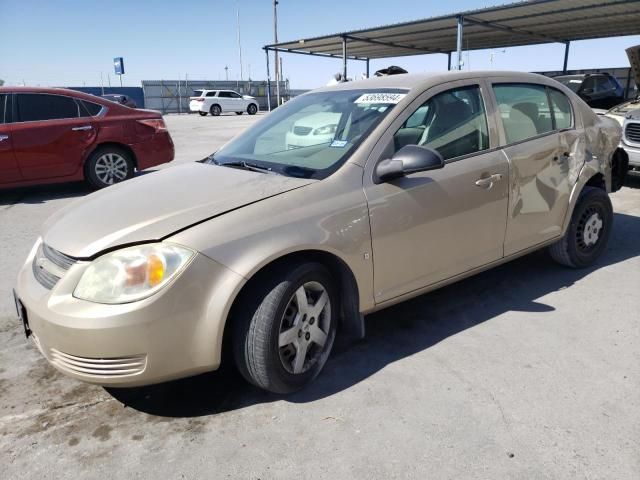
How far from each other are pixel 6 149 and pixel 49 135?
0.56 meters

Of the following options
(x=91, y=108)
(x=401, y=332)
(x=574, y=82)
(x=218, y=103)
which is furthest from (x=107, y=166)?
(x=218, y=103)

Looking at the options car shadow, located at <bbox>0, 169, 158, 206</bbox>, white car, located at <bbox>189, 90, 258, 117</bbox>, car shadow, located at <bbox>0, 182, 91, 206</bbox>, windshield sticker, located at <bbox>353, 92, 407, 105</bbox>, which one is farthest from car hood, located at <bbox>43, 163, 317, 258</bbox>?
white car, located at <bbox>189, 90, 258, 117</bbox>

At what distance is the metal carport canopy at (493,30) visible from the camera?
14.3 meters

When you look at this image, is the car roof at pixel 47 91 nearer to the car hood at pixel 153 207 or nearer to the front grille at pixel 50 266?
the car hood at pixel 153 207

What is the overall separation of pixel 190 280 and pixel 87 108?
644 cm

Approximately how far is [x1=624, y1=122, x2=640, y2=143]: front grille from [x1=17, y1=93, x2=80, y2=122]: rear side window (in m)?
8.02

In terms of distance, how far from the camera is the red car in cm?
699

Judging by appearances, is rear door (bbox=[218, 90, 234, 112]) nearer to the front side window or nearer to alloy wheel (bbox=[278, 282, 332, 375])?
the front side window

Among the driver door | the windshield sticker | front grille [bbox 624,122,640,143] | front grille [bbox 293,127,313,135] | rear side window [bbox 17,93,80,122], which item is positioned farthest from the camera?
front grille [bbox 624,122,640,143]

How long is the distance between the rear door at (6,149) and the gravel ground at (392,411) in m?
4.05

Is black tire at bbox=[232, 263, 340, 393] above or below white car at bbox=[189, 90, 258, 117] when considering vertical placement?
below

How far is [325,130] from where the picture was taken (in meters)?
3.33

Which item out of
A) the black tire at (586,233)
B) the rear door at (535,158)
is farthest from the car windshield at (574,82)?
the rear door at (535,158)

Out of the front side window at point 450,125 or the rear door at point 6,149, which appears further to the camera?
the rear door at point 6,149
